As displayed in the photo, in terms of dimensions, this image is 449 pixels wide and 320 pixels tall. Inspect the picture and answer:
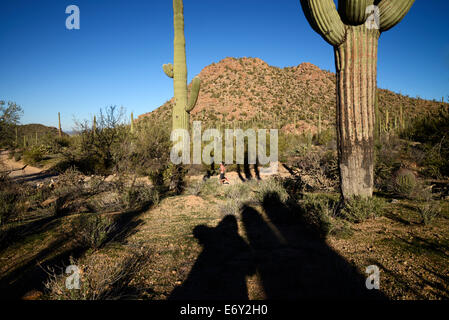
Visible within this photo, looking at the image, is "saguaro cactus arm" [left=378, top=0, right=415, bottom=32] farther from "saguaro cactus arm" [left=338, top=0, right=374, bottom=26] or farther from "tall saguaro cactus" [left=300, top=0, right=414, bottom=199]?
"saguaro cactus arm" [left=338, top=0, right=374, bottom=26]

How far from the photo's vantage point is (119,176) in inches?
305

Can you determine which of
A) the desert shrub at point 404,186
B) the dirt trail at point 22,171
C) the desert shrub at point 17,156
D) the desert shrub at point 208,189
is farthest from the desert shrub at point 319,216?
the desert shrub at point 17,156

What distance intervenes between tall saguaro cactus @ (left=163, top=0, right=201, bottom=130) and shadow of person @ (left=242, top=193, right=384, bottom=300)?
637 centimetres

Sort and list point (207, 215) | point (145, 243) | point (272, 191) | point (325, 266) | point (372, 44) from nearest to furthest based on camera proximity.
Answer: point (325, 266) → point (145, 243) → point (372, 44) → point (207, 215) → point (272, 191)

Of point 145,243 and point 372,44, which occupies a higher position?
point 372,44

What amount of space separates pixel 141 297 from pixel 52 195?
24.7ft

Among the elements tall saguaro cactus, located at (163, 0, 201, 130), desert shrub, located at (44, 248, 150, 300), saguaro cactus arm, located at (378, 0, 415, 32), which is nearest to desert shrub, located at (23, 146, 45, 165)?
tall saguaro cactus, located at (163, 0, 201, 130)

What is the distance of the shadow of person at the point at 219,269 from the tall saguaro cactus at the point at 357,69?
9.09ft

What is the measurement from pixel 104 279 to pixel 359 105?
17.2 ft

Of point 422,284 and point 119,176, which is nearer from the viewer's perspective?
point 422,284

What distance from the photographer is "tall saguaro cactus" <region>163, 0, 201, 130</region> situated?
1012 cm

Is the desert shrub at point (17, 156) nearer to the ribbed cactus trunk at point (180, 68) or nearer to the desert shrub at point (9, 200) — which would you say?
the desert shrub at point (9, 200)
